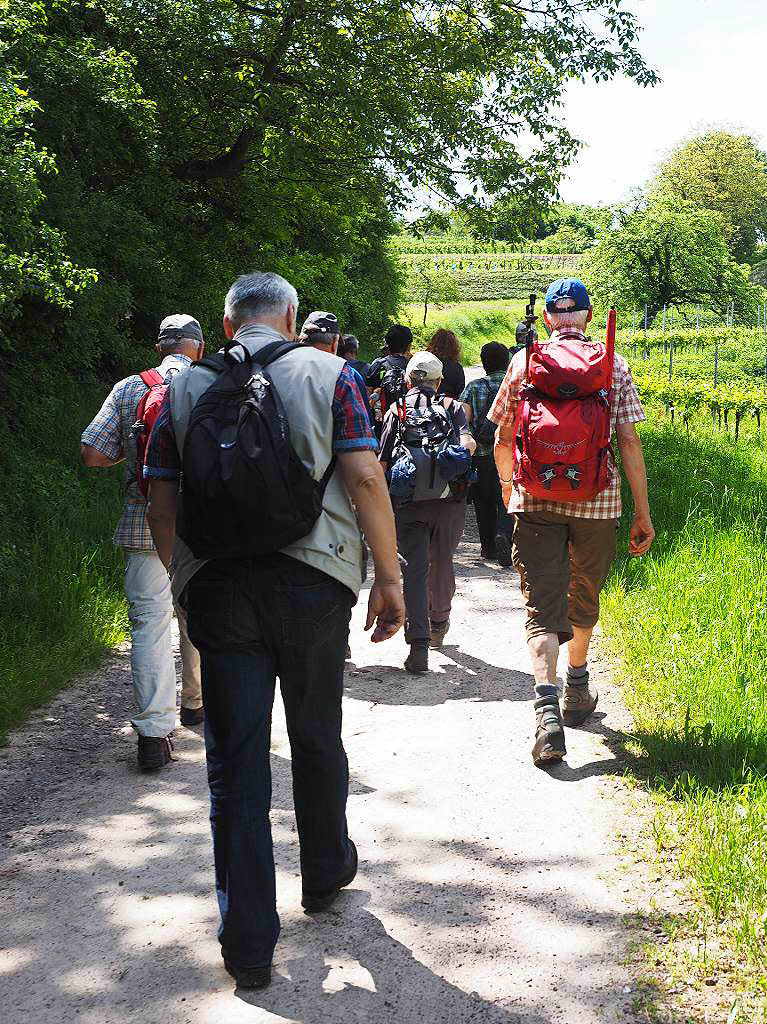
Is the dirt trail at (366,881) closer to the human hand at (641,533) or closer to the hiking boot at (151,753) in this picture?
the hiking boot at (151,753)

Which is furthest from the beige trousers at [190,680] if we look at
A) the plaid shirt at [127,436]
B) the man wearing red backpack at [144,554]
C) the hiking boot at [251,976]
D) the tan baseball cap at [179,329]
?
the hiking boot at [251,976]

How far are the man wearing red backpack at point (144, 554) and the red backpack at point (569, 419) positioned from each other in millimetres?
1555

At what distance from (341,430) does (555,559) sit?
1.97 metres

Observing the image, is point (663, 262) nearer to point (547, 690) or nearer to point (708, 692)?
point (708, 692)

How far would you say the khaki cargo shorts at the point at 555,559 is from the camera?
4.86 meters

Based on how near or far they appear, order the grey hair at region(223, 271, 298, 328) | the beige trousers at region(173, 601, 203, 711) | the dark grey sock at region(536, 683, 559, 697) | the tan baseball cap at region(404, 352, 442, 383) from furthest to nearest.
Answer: the tan baseball cap at region(404, 352, 442, 383) < the beige trousers at region(173, 601, 203, 711) < the dark grey sock at region(536, 683, 559, 697) < the grey hair at region(223, 271, 298, 328)

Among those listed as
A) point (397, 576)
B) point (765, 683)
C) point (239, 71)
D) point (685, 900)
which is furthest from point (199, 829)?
point (239, 71)

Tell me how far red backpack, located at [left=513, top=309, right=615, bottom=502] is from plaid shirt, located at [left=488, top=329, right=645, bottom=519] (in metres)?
0.08

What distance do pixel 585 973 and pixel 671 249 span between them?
973 inches

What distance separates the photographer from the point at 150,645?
16.3 ft

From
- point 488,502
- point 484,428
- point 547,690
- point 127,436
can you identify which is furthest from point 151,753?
point 488,502

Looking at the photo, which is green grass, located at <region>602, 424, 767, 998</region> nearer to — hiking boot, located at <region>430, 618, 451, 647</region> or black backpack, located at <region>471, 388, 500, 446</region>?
hiking boot, located at <region>430, 618, 451, 647</region>

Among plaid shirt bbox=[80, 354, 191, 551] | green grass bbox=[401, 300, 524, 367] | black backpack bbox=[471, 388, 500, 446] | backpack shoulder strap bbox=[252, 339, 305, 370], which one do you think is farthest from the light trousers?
green grass bbox=[401, 300, 524, 367]

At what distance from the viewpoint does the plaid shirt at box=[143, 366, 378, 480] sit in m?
3.18
